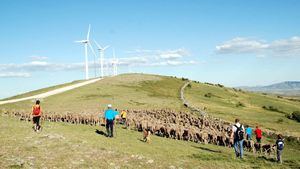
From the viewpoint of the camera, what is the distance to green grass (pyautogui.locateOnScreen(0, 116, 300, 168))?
21250mm

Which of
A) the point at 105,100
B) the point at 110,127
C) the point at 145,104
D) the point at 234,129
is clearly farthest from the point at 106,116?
the point at 105,100

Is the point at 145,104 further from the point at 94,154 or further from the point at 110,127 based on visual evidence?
the point at 94,154

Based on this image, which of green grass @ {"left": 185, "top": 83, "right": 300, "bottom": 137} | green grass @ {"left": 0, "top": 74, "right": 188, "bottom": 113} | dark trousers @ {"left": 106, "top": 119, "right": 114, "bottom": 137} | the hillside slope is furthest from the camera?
green grass @ {"left": 185, "top": 83, "right": 300, "bottom": 137}

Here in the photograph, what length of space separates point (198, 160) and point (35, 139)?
11.3 metres

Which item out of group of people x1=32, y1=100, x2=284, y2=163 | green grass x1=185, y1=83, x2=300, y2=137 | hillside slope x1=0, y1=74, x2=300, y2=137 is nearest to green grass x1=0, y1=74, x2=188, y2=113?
hillside slope x1=0, y1=74, x2=300, y2=137

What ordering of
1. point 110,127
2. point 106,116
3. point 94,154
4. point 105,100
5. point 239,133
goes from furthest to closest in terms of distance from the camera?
point 105,100 → point 110,127 → point 106,116 → point 239,133 → point 94,154

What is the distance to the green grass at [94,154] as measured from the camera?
21.2 meters

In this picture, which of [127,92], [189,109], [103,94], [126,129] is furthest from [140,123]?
[127,92]

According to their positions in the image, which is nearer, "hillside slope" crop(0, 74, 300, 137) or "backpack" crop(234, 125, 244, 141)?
"backpack" crop(234, 125, 244, 141)

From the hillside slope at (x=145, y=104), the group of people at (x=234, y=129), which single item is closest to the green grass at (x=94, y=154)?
the group of people at (x=234, y=129)

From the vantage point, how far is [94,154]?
23.2m

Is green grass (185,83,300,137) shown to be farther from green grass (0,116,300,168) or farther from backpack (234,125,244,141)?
green grass (0,116,300,168)

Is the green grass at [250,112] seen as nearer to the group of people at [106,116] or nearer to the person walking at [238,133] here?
the person walking at [238,133]

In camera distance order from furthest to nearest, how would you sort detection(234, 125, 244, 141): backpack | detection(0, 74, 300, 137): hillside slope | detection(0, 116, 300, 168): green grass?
detection(0, 74, 300, 137): hillside slope → detection(234, 125, 244, 141): backpack → detection(0, 116, 300, 168): green grass
